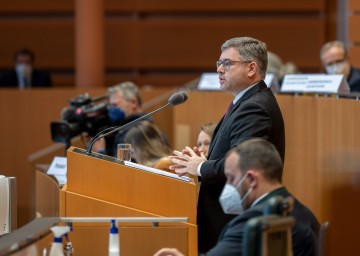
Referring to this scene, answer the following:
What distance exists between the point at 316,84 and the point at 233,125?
2.27m

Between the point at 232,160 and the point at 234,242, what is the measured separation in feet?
0.91

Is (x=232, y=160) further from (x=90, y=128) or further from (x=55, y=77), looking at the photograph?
(x=55, y=77)

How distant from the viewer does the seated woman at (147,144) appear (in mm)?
5609

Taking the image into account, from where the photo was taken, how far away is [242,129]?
13.2ft

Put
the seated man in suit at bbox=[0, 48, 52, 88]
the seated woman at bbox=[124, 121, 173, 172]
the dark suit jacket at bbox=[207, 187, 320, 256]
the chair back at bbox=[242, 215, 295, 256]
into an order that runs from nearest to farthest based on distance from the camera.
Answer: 1. the chair back at bbox=[242, 215, 295, 256]
2. the dark suit jacket at bbox=[207, 187, 320, 256]
3. the seated woman at bbox=[124, 121, 173, 172]
4. the seated man in suit at bbox=[0, 48, 52, 88]

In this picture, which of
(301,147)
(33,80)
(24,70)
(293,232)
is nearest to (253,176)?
(293,232)

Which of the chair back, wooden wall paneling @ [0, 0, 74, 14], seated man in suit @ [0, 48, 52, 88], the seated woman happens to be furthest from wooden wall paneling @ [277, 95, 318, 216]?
wooden wall paneling @ [0, 0, 74, 14]

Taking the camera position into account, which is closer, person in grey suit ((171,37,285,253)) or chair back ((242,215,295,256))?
chair back ((242,215,295,256))

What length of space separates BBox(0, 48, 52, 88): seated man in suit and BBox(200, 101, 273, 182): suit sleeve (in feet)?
19.8

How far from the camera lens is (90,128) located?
6.62 meters

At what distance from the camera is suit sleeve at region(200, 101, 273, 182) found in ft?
13.1

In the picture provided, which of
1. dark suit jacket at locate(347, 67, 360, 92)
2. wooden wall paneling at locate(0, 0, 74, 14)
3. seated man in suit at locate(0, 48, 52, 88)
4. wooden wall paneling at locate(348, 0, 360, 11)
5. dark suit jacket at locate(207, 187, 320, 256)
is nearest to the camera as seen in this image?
dark suit jacket at locate(207, 187, 320, 256)

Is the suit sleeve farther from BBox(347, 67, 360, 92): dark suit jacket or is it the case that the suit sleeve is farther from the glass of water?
BBox(347, 67, 360, 92): dark suit jacket

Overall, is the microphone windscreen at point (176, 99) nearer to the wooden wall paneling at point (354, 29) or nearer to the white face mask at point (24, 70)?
the wooden wall paneling at point (354, 29)
